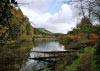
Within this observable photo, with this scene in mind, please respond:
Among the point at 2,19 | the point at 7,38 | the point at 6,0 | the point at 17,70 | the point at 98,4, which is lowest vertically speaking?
the point at 17,70

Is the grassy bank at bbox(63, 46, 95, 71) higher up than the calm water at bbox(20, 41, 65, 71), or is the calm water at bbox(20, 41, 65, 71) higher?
the grassy bank at bbox(63, 46, 95, 71)

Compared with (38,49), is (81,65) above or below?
above

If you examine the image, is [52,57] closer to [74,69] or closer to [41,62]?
[41,62]

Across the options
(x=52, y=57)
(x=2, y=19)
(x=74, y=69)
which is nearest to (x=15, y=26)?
(x=2, y=19)

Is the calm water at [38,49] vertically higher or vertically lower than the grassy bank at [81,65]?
lower

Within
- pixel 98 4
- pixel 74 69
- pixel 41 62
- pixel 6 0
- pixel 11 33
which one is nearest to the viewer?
pixel 6 0

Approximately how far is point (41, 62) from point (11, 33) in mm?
30548

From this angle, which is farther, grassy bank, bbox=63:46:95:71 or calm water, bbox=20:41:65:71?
calm water, bbox=20:41:65:71

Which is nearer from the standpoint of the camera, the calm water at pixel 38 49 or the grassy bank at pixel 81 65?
the grassy bank at pixel 81 65

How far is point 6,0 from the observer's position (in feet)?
19.5

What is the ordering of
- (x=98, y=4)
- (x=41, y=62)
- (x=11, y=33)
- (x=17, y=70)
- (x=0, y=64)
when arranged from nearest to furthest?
(x=11, y=33) → (x=98, y=4) → (x=17, y=70) → (x=0, y=64) → (x=41, y=62)

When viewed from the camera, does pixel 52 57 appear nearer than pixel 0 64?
No

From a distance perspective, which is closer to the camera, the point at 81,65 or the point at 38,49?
the point at 81,65

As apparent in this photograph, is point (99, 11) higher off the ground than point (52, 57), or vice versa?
point (99, 11)
